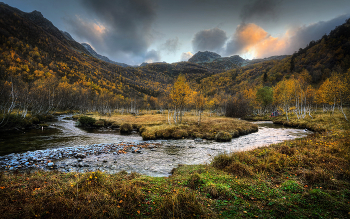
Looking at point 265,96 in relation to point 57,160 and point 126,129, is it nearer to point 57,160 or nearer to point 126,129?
point 126,129

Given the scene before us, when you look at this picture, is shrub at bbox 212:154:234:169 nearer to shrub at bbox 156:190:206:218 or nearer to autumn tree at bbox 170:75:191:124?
shrub at bbox 156:190:206:218

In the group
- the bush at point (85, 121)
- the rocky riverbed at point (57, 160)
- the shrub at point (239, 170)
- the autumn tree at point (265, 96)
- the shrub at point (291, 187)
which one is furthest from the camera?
the autumn tree at point (265, 96)


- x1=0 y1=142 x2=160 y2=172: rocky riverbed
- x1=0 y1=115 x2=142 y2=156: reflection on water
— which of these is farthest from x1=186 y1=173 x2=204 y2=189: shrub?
x1=0 y1=115 x2=142 y2=156: reflection on water

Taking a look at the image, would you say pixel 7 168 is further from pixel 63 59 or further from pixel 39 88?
pixel 63 59

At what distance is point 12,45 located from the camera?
410ft

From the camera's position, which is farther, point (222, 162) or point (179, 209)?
point (222, 162)

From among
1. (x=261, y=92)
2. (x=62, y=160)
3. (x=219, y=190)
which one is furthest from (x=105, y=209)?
(x=261, y=92)

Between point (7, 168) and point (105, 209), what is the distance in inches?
469

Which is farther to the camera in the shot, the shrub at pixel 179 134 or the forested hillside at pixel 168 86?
the forested hillside at pixel 168 86

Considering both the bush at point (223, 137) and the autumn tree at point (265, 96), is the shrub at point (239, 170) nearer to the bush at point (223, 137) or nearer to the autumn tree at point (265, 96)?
the bush at point (223, 137)

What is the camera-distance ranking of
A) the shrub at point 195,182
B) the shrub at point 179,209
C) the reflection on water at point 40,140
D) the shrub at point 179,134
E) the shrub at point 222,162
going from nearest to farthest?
the shrub at point 179,209 < the shrub at point 195,182 < the shrub at point 222,162 < the reflection on water at point 40,140 < the shrub at point 179,134

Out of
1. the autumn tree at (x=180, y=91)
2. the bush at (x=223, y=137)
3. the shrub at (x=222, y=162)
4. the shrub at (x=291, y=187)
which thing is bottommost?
the bush at (x=223, y=137)

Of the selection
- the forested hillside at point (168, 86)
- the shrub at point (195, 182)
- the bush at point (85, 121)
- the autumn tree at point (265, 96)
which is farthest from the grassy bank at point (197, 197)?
the autumn tree at point (265, 96)

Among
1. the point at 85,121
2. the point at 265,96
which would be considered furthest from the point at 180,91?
the point at 265,96
